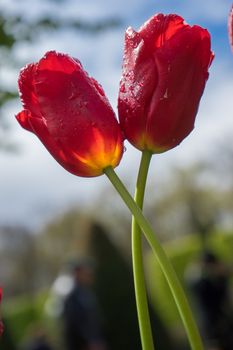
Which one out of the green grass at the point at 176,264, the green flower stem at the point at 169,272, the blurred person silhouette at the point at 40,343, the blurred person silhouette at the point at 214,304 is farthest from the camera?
the green grass at the point at 176,264

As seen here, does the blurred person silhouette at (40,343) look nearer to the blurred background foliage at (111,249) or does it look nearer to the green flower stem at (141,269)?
the blurred background foliage at (111,249)

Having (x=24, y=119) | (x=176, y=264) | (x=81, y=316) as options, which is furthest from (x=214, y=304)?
(x=176, y=264)

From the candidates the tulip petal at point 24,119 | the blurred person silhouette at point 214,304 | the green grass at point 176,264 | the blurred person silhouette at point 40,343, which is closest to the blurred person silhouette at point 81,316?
the blurred person silhouette at point 40,343

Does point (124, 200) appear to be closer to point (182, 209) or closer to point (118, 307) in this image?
point (118, 307)

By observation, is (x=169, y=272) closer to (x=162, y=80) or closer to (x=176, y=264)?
(x=162, y=80)

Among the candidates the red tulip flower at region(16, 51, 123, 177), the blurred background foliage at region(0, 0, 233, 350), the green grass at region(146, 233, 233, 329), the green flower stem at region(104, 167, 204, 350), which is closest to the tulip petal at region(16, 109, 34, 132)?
the red tulip flower at region(16, 51, 123, 177)

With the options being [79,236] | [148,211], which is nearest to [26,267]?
[148,211]
